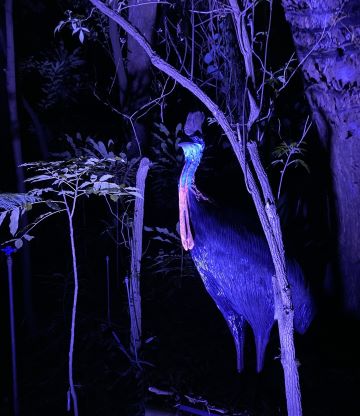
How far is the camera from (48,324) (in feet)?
16.5

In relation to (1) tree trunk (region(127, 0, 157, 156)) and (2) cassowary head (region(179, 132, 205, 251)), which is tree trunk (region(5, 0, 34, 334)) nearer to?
(2) cassowary head (region(179, 132, 205, 251))

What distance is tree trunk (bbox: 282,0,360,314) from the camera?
3324mm

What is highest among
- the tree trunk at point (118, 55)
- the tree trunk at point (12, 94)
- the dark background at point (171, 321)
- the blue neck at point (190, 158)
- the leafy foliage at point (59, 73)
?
the leafy foliage at point (59, 73)

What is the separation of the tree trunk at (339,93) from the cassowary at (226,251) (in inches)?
29.9

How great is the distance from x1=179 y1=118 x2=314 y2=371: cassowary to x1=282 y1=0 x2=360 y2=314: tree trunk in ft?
2.49

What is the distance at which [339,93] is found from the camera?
3.54m

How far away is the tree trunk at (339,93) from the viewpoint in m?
3.32

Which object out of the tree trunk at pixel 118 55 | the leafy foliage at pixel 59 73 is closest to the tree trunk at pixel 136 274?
the tree trunk at pixel 118 55

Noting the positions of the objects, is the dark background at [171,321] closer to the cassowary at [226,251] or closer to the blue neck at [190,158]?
the cassowary at [226,251]

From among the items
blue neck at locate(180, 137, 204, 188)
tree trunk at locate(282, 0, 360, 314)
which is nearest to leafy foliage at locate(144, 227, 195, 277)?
tree trunk at locate(282, 0, 360, 314)

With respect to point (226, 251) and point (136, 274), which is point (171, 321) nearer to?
point (136, 274)

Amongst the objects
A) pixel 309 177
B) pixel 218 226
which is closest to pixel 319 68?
pixel 218 226

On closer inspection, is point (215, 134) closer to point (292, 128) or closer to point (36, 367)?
point (292, 128)

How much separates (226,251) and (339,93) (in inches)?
54.4
